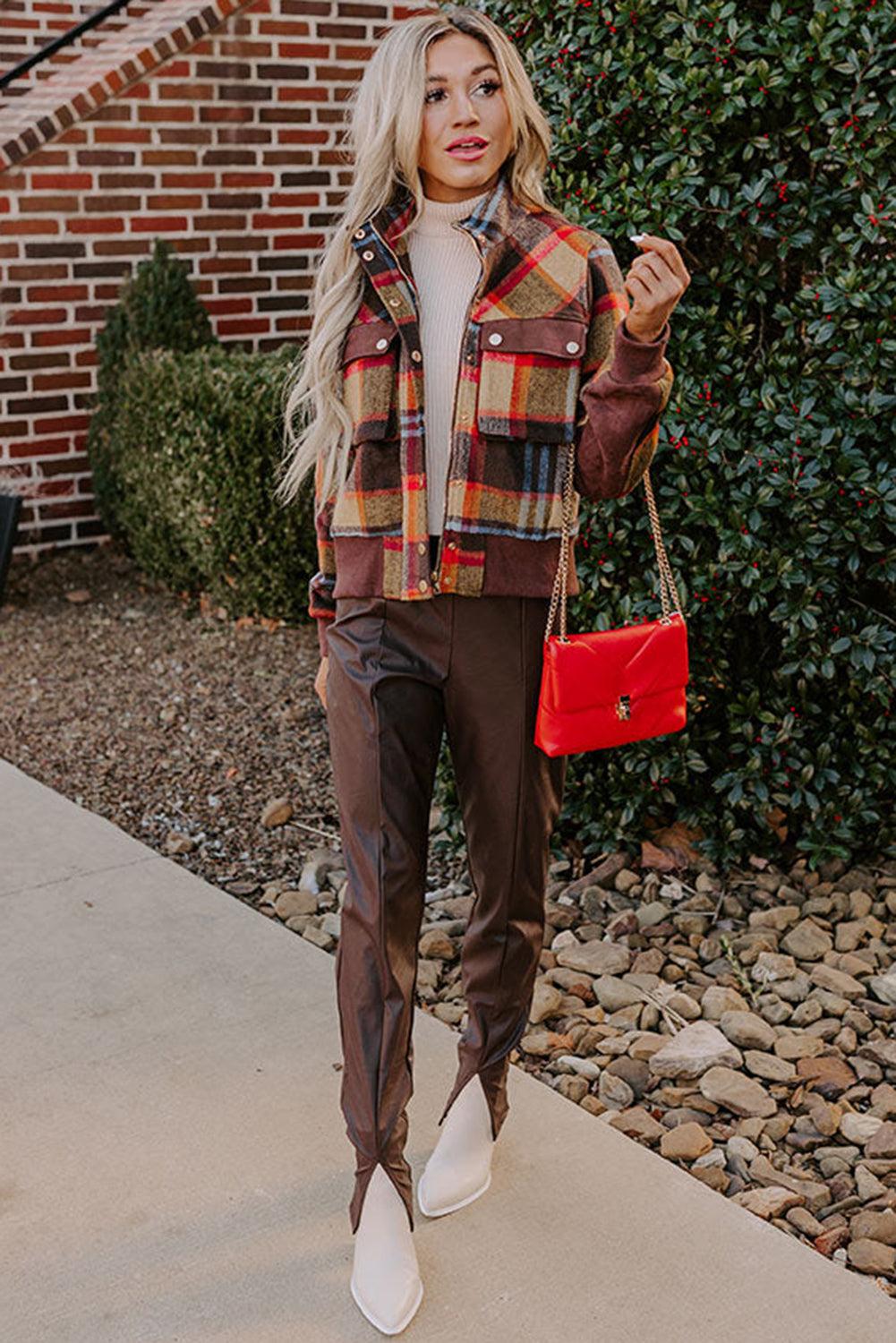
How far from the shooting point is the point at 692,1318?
2297mm

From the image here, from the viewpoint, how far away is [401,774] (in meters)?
2.35

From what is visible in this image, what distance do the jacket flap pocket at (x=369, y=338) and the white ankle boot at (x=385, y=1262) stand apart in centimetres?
127

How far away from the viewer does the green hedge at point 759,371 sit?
10.8 ft

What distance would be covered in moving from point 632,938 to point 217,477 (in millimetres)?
3170

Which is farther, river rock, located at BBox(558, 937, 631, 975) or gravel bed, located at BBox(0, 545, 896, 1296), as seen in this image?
river rock, located at BBox(558, 937, 631, 975)

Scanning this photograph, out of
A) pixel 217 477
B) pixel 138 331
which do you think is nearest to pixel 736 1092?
pixel 217 477

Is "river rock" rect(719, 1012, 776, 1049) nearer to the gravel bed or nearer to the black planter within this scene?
the gravel bed

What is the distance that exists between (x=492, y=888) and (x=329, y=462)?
2.46 feet

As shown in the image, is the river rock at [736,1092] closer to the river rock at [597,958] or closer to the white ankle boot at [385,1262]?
the river rock at [597,958]

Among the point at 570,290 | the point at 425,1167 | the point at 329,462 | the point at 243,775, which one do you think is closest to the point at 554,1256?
the point at 425,1167

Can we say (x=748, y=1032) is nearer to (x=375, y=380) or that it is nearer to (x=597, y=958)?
(x=597, y=958)

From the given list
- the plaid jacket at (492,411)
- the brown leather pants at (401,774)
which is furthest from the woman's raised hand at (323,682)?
the plaid jacket at (492,411)

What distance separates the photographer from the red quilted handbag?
90.5 inches

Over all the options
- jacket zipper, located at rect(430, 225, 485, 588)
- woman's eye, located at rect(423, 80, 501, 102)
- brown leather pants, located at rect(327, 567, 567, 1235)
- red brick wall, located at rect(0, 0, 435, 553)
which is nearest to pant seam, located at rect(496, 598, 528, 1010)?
brown leather pants, located at rect(327, 567, 567, 1235)
